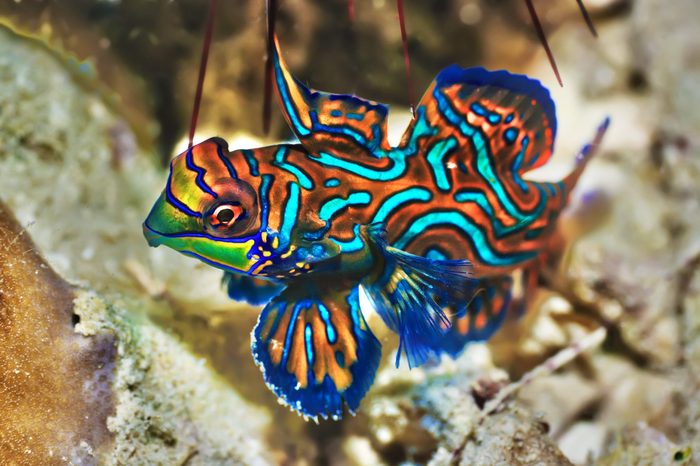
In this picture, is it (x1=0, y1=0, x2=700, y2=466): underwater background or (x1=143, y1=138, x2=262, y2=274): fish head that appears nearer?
(x1=143, y1=138, x2=262, y2=274): fish head

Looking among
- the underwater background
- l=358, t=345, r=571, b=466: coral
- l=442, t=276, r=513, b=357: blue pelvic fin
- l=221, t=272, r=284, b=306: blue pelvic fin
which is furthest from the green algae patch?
l=442, t=276, r=513, b=357: blue pelvic fin

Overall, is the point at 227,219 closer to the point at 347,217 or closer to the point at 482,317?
the point at 347,217

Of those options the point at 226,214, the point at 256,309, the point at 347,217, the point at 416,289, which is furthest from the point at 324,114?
the point at 256,309

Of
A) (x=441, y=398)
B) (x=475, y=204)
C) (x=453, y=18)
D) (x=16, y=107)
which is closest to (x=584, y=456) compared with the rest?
(x=441, y=398)

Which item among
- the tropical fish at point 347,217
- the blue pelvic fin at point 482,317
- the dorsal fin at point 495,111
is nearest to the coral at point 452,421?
the blue pelvic fin at point 482,317

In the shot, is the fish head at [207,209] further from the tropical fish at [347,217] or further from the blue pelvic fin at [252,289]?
the blue pelvic fin at [252,289]

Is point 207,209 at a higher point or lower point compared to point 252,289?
higher

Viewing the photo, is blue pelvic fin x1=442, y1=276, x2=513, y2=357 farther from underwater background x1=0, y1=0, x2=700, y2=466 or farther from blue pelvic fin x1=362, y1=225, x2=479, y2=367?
blue pelvic fin x1=362, y1=225, x2=479, y2=367
